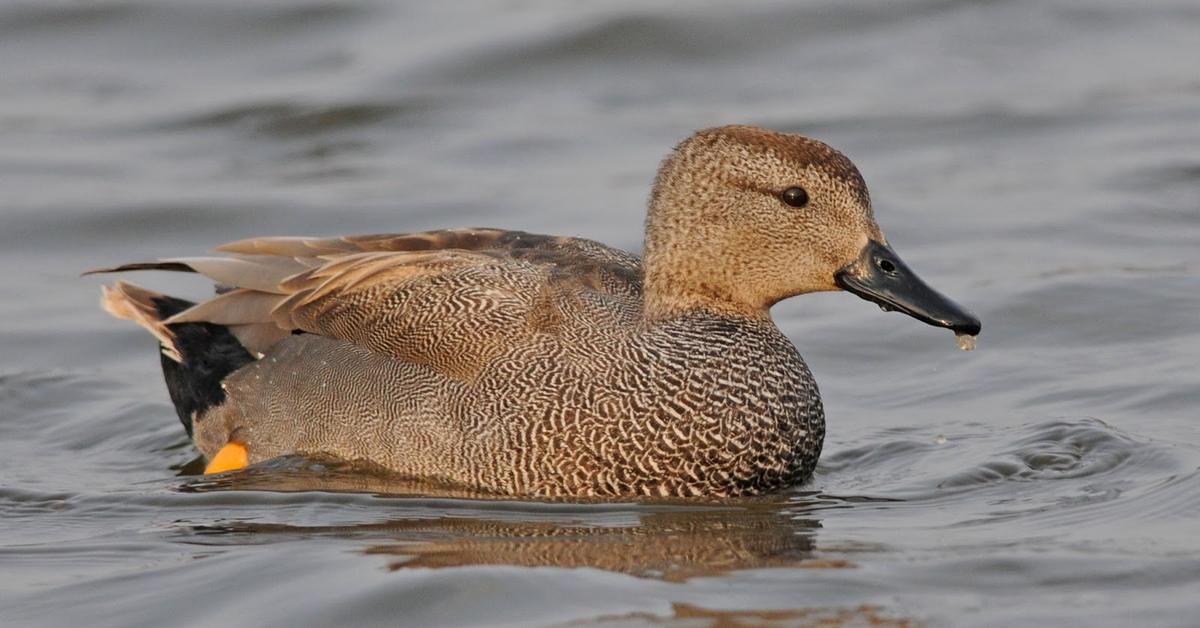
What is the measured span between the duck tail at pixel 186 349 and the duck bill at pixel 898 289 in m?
2.33

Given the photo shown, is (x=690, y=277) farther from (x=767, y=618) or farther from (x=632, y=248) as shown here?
(x=632, y=248)

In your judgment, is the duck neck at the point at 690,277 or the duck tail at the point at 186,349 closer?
the duck neck at the point at 690,277

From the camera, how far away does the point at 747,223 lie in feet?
21.7

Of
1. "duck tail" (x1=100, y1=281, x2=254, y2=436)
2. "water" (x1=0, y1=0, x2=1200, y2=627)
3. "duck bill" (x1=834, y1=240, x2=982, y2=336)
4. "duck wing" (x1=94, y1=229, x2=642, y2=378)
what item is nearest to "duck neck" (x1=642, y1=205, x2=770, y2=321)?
"duck wing" (x1=94, y1=229, x2=642, y2=378)

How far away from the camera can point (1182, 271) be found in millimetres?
9641

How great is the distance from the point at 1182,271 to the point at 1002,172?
2117mm

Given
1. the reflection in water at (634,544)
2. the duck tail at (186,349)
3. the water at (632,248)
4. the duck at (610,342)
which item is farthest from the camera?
the duck tail at (186,349)

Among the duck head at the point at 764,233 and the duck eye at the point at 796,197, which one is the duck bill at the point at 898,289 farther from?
the duck eye at the point at 796,197

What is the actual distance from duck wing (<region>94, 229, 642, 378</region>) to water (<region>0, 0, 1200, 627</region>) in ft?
1.70

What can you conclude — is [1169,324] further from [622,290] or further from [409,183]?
[409,183]

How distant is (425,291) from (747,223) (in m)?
1.16

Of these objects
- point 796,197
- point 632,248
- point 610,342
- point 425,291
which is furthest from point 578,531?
point 632,248

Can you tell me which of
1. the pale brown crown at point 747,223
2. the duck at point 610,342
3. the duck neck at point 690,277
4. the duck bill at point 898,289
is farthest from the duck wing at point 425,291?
the duck bill at point 898,289

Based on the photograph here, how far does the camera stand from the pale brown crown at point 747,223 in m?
6.55
